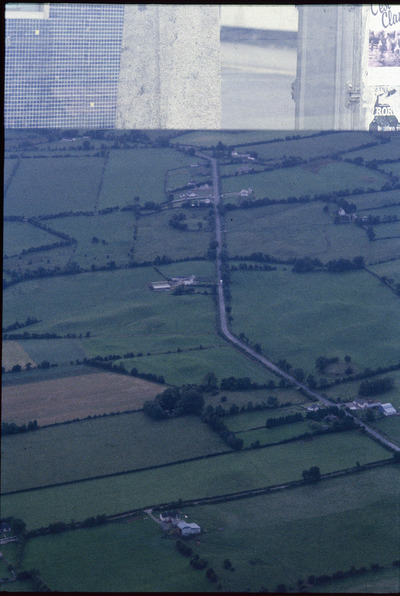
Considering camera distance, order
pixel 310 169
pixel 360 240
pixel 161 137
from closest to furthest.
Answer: pixel 360 240
pixel 310 169
pixel 161 137

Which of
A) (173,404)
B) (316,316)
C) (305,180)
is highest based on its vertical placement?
(305,180)

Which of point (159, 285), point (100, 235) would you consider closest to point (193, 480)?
point (159, 285)

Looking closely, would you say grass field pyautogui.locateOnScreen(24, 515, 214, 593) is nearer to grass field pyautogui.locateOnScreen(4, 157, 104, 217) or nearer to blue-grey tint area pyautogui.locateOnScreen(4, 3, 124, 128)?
grass field pyautogui.locateOnScreen(4, 157, 104, 217)

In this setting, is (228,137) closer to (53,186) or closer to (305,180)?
(305,180)

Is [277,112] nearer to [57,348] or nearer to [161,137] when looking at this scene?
[161,137]

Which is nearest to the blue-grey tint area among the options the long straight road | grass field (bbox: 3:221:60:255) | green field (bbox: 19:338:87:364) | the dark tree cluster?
grass field (bbox: 3:221:60:255)

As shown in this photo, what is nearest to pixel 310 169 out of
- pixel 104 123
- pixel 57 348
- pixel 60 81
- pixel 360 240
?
pixel 360 240
